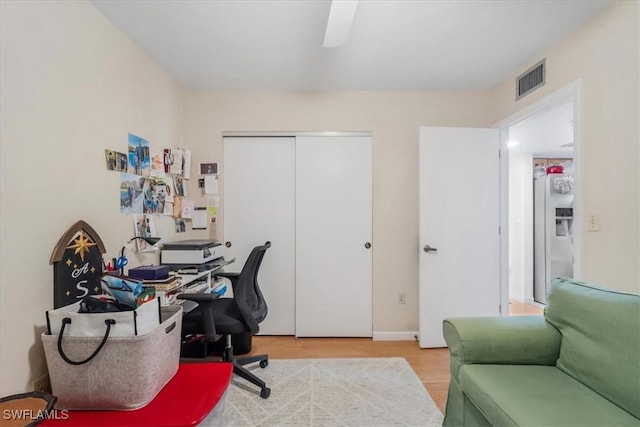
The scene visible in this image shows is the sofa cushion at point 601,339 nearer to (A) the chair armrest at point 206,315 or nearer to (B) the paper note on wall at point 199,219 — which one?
(A) the chair armrest at point 206,315

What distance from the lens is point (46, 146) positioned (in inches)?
55.8

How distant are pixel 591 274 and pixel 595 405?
988 millimetres

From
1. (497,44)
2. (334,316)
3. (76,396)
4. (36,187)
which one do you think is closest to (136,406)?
(76,396)

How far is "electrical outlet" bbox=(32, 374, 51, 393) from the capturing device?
53.2 inches

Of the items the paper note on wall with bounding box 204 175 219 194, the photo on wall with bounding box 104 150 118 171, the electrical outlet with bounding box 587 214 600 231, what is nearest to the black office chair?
the photo on wall with bounding box 104 150 118 171

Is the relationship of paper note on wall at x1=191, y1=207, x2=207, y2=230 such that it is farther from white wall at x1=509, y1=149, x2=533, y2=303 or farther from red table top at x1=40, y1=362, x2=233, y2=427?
white wall at x1=509, y1=149, x2=533, y2=303

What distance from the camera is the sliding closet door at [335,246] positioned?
3.01 meters

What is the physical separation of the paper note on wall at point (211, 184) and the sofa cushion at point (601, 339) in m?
2.79

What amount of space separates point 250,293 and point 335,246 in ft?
3.62

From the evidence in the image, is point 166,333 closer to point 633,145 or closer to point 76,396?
point 76,396

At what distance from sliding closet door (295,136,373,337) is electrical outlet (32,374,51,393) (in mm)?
1929

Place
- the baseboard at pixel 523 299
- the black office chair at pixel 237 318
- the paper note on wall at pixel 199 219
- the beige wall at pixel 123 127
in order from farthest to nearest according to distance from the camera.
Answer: the baseboard at pixel 523 299
the paper note on wall at pixel 199 219
the black office chair at pixel 237 318
the beige wall at pixel 123 127

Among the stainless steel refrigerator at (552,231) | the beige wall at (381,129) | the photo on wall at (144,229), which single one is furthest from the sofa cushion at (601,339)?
the stainless steel refrigerator at (552,231)

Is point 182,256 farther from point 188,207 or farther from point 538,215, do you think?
point 538,215
